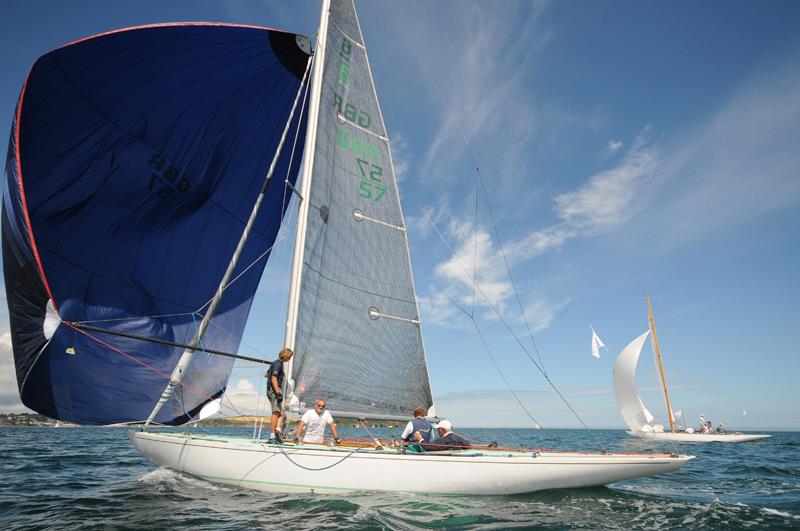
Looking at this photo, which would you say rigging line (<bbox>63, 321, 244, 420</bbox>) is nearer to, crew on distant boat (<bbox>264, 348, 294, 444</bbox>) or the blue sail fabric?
the blue sail fabric

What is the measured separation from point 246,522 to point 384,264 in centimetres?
595

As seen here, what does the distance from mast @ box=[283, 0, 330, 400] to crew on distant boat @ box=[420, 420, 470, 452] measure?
115 inches

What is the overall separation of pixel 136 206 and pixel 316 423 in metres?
5.67

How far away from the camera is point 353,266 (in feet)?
32.0

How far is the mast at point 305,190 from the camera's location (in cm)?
855

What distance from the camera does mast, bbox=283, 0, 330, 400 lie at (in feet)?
28.0

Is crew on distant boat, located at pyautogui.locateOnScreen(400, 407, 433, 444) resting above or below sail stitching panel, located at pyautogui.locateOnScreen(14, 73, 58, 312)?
below

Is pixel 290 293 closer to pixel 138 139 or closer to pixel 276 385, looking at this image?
pixel 276 385

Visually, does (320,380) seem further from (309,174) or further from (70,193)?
(70,193)

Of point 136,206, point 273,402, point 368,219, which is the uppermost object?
point 368,219

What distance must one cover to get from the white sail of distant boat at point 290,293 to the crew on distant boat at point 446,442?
0.28 meters

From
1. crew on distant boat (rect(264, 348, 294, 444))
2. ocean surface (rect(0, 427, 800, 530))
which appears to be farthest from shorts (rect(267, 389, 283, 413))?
ocean surface (rect(0, 427, 800, 530))

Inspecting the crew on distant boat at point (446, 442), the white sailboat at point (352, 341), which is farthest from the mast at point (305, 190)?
the crew on distant boat at point (446, 442)

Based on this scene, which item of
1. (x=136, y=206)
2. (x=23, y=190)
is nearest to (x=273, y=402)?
(x=136, y=206)
